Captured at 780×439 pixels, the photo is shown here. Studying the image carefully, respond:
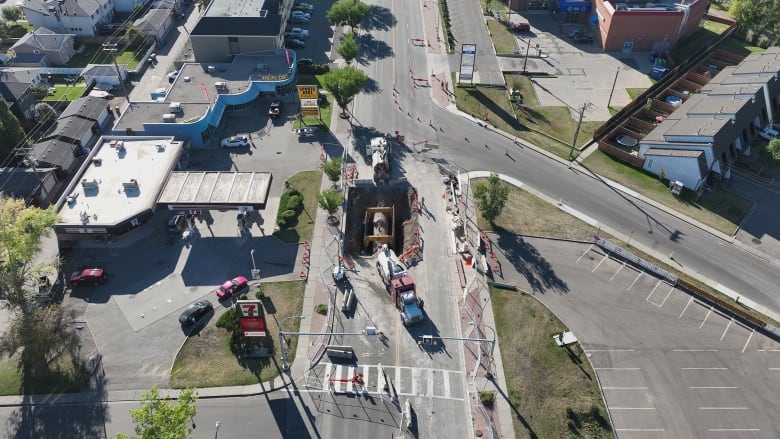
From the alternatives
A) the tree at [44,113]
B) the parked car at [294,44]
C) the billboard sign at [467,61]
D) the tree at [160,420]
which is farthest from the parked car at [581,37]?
the tree at [160,420]

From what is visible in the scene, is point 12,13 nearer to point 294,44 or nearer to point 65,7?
point 65,7

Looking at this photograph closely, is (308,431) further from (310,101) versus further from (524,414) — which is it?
(310,101)

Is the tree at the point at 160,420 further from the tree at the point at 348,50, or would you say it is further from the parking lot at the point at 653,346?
the tree at the point at 348,50

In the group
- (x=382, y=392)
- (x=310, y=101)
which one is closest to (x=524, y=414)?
(x=382, y=392)

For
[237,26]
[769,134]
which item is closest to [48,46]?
[237,26]

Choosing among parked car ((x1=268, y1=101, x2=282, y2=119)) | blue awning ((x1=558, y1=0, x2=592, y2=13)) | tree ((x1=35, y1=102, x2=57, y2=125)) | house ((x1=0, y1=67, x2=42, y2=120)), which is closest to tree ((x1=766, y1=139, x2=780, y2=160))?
blue awning ((x1=558, y1=0, x2=592, y2=13))

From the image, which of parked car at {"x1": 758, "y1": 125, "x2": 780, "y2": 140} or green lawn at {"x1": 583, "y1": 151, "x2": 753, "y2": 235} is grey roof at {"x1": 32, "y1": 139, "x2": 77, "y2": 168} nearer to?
green lawn at {"x1": 583, "y1": 151, "x2": 753, "y2": 235}
